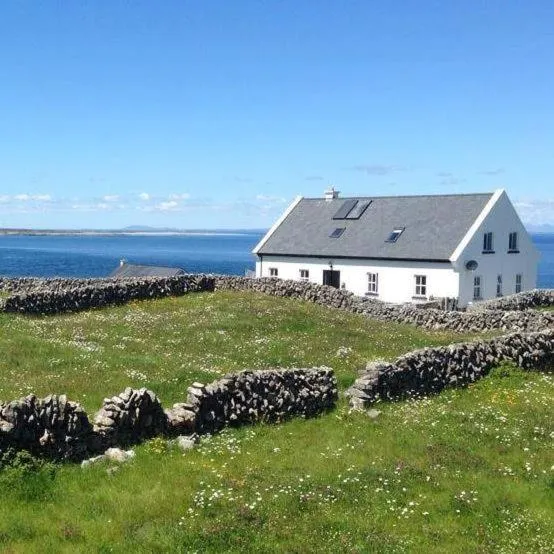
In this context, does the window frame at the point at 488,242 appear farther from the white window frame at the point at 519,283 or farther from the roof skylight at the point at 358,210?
the roof skylight at the point at 358,210

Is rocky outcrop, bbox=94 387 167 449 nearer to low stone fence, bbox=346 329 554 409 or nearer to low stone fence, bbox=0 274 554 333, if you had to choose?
low stone fence, bbox=346 329 554 409

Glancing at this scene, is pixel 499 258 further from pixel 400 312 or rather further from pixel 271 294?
pixel 271 294

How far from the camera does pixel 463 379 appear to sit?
2569cm

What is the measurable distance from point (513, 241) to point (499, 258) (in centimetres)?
337

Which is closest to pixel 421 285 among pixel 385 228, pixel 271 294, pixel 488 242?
pixel 488 242

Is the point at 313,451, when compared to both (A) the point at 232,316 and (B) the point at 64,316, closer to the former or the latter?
(A) the point at 232,316

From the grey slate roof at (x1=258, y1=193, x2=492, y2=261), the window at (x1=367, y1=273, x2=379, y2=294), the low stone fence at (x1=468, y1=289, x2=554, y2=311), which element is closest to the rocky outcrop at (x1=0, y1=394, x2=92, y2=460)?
the low stone fence at (x1=468, y1=289, x2=554, y2=311)

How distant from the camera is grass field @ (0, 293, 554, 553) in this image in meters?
12.5

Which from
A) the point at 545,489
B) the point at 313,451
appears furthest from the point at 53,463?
the point at 545,489

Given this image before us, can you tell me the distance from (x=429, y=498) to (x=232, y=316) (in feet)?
87.7

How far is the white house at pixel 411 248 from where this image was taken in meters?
55.4

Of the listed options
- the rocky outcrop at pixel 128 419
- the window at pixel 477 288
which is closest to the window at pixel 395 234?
the window at pixel 477 288

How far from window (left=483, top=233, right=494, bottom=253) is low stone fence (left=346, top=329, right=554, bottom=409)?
28272 mm

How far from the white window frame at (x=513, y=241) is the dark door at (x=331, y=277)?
52.0 ft
